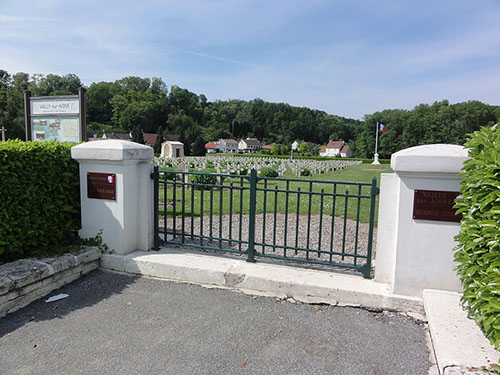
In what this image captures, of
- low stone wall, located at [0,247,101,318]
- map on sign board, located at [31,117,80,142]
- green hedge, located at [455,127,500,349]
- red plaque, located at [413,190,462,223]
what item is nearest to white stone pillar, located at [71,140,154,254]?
low stone wall, located at [0,247,101,318]

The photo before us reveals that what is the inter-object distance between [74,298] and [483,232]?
13.1 ft

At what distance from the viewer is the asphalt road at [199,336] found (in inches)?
106

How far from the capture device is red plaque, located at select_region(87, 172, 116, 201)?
4582 mm

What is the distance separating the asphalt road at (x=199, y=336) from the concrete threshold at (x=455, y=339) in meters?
0.26

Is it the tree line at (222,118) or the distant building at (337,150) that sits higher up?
the tree line at (222,118)

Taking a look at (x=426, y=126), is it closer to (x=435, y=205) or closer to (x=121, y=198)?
(x=435, y=205)

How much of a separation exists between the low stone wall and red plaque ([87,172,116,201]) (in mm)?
735

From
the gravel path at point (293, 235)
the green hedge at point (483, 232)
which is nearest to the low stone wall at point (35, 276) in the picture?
the gravel path at point (293, 235)

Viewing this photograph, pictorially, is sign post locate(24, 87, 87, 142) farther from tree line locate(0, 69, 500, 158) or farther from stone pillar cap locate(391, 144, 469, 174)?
tree line locate(0, 69, 500, 158)

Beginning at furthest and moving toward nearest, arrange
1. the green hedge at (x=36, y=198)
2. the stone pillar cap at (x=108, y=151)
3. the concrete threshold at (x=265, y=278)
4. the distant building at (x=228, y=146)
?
the distant building at (x=228, y=146), the stone pillar cap at (x=108, y=151), the green hedge at (x=36, y=198), the concrete threshold at (x=265, y=278)

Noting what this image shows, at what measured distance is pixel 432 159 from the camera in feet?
11.2

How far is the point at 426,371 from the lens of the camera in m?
2.67

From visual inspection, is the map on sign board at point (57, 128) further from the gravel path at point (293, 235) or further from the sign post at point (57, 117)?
the gravel path at point (293, 235)

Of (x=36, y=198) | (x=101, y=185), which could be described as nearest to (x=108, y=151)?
(x=101, y=185)
